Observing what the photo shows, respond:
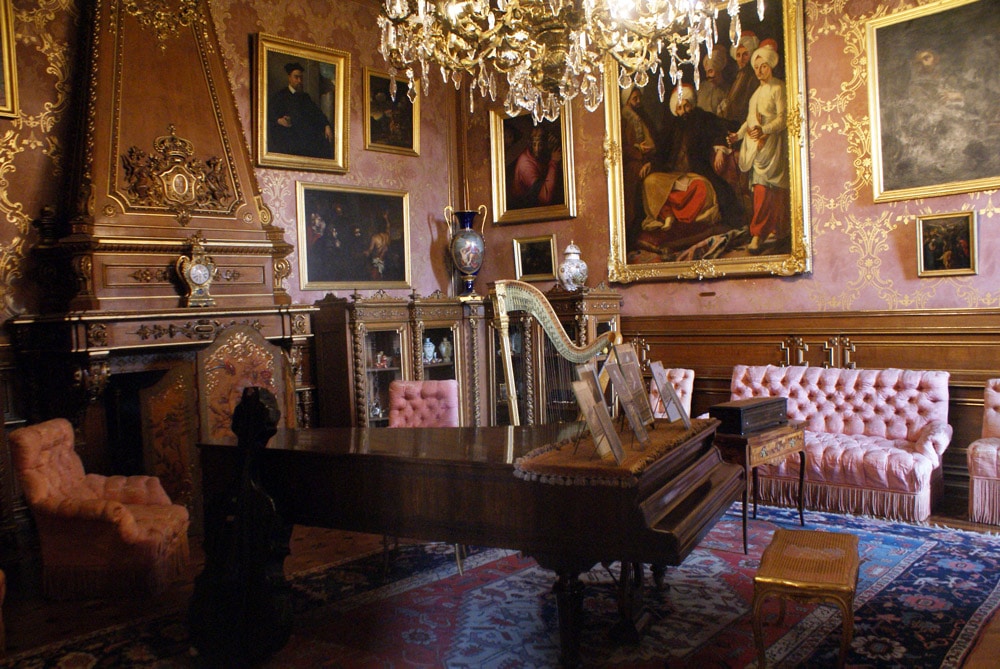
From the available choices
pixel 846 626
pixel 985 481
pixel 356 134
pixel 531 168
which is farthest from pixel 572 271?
pixel 846 626

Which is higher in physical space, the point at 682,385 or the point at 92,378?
the point at 92,378

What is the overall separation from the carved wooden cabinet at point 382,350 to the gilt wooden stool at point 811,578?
4.29 m

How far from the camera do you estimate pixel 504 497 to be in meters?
2.73

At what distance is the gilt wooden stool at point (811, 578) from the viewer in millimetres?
2754

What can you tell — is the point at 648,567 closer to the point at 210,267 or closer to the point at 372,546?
the point at 372,546

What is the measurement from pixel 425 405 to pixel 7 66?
381 cm

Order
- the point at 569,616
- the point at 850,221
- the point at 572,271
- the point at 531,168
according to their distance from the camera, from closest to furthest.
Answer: the point at 569,616 → the point at 850,221 → the point at 572,271 → the point at 531,168

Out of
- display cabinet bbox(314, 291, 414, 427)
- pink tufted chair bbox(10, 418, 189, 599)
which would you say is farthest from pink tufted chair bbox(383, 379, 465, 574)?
pink tufted chair bbox(10, 418, 189, 599)

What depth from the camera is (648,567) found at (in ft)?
14.3

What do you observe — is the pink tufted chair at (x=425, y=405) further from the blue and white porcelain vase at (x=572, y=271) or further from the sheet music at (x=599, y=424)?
the sheet music at (x=599, y=424)

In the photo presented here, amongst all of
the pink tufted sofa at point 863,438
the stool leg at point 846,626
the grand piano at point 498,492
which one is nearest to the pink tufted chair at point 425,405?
the grand piano at point 498,492

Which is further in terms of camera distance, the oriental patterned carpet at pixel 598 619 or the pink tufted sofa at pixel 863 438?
the pink tufted sofa at pixel 863 438

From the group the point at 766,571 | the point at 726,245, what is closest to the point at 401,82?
the point at 726,245

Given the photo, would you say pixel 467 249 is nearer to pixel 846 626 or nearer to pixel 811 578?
pixel 811 578
